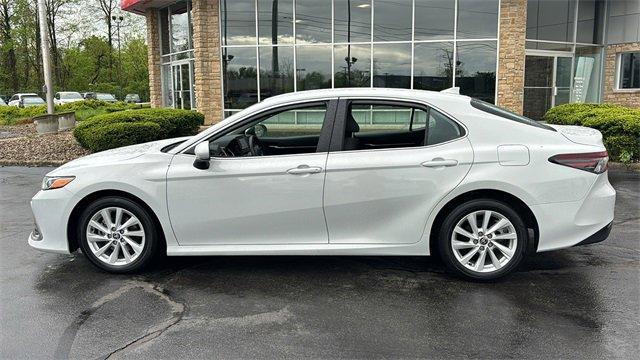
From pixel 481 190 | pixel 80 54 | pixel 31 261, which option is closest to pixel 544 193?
pixel 481 190

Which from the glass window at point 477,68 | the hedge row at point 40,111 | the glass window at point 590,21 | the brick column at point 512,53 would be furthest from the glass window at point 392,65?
the hedge row at point 40,111

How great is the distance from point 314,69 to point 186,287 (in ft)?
42.9

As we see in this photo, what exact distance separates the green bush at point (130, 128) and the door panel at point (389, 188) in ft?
28.7

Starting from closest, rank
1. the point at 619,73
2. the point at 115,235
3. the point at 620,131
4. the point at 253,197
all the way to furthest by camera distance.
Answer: the point at 253,197 → the point at 115,235 → the point at 620,131 → the point at 619,73

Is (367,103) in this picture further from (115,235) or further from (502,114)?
(115,235)

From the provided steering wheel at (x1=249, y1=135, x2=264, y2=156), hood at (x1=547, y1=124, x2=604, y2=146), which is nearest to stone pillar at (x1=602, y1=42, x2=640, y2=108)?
hood at (x1=547, y1=124, x2=604, y2=146)

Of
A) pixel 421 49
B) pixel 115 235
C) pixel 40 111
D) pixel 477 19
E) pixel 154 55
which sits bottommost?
pixel 115 235

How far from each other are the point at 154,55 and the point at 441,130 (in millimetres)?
18649

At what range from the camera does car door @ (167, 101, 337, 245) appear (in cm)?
458

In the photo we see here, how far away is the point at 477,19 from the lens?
15.6 metres

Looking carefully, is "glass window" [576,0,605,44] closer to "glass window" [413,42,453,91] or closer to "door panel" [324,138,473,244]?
"glass window" [413,42,453,91]

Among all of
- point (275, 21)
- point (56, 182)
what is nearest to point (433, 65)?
point (275, 21)

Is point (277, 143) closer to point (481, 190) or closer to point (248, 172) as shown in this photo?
point (248, 172)

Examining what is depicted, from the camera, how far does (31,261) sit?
5.43 metres
